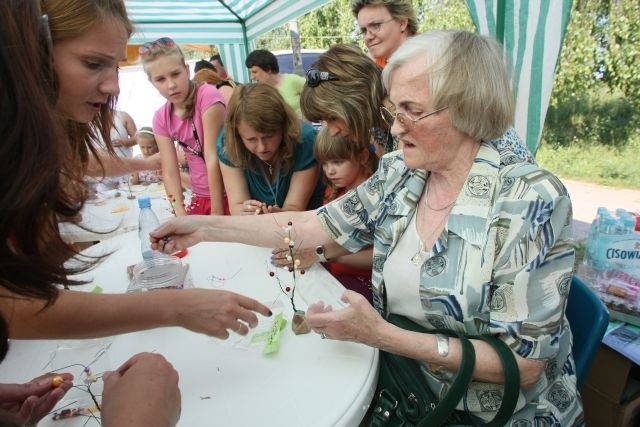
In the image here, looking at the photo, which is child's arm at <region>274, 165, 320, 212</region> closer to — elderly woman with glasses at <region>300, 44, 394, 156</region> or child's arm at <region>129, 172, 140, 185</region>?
elderly woman with glasses at <region>300, 44, 394, 156</region>

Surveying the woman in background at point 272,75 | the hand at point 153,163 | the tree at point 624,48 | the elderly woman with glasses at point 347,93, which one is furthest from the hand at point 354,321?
the tree at point 624,48

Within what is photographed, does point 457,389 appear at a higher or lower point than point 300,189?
lower

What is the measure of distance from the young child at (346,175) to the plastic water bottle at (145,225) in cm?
72

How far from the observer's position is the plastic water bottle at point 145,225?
2236 millimetres

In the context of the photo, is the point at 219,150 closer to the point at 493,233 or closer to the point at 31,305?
the point at 31,305

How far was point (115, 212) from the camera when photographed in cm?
351

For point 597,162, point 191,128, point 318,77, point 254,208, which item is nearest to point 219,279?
point 254,208

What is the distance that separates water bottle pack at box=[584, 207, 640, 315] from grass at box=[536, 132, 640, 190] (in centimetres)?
542

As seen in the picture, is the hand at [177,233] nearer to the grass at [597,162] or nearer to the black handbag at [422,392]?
the black handbag at [422,392]

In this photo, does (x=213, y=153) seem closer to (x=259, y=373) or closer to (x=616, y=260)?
(x=259, y=373)

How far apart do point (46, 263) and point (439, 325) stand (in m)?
1.11

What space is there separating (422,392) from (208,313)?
72cm

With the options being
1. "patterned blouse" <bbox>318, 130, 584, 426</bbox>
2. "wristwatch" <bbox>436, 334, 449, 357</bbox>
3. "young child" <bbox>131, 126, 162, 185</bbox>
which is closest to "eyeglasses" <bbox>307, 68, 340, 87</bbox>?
"patterned blouse" <bbox>318, 130, 584, 426</bbox>

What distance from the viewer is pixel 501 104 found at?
1.33m
